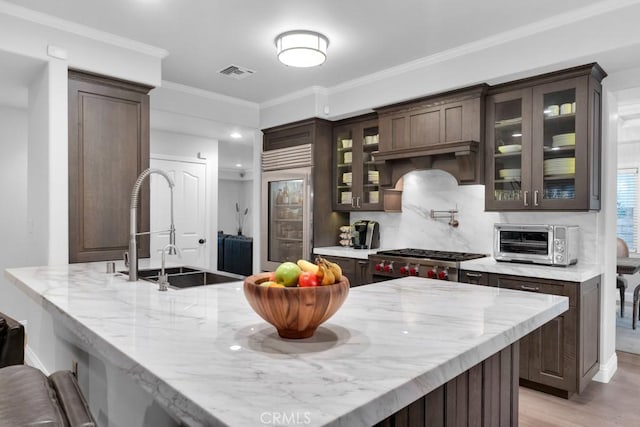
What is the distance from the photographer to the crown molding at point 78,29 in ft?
9.07

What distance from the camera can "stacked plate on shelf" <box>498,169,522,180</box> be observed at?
3.28m

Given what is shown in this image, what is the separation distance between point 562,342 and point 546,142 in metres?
1.45

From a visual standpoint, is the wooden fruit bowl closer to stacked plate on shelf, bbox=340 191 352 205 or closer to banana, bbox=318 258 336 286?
banana, bbox=318 258 336 286

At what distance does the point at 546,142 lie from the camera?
10.3 feet

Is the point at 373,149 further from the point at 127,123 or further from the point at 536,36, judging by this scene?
the point at 127,123

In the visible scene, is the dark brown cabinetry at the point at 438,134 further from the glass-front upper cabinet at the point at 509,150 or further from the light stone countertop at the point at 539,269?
the light stone countertop at the point at 539,269

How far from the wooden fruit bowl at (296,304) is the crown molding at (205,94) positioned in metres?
3.72

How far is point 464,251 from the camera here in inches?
153

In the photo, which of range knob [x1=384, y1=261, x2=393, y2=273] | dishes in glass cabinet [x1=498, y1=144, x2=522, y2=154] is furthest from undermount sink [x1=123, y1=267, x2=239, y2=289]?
dishes in glass cabinet [x1=498, y1=144, x2=522, y2=154]

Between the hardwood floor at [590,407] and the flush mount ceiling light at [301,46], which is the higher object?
the flush mount ceiling light at [301,46]

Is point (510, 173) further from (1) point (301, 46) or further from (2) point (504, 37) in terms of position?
(1) point (301, 46)

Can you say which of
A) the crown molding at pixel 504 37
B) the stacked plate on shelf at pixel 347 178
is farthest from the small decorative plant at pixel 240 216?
the crown molding at pixel 504 37

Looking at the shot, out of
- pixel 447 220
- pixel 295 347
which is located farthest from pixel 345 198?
pixel 295 347

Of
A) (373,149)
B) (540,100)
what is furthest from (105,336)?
(373,149)
